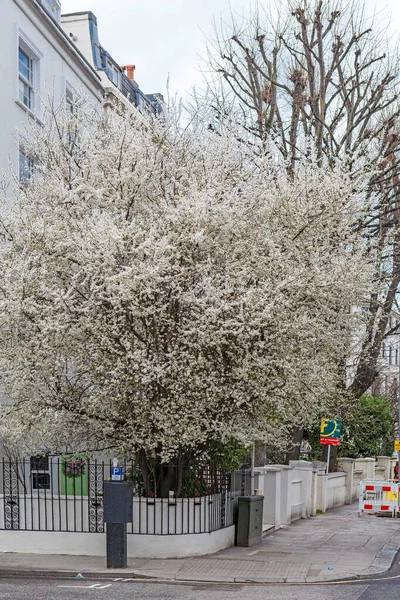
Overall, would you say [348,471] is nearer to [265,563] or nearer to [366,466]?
[366,466]

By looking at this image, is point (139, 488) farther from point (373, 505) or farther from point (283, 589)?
point (373, 505)

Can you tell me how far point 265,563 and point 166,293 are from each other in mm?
4540

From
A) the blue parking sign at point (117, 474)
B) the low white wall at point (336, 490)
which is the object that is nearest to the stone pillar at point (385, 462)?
the low white wall at point (336, 490)

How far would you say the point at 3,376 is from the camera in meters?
14.1

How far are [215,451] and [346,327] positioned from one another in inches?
130

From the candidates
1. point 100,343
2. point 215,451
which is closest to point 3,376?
point 100,343

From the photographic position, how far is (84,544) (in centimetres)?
1373

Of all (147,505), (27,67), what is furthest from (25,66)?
(147,505)

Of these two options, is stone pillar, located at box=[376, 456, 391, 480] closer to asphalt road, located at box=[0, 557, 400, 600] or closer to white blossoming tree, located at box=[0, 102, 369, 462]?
white blossoming tree, located at box=[0, 102, 369, 462]

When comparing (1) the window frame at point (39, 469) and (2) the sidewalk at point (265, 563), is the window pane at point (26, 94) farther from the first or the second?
(2) the sidewalk at point (265, 563)

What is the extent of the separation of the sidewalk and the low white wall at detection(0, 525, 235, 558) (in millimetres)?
232

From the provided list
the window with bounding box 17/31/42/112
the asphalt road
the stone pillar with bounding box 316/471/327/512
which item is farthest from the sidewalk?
the window with bounding box 17/31/42/112

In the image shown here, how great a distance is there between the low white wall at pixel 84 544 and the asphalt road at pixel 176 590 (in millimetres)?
1800

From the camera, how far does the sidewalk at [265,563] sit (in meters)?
12.2
